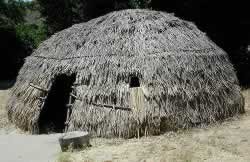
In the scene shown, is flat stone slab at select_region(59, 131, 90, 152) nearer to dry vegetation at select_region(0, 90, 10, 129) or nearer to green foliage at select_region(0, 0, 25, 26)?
dry vegetation at select_region(0, 90, 10, 129)

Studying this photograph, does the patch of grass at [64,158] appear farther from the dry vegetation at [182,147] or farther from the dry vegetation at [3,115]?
the dry vegetation at [3,115]

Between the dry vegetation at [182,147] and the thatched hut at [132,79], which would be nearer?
the dry vegetation at [182,147]

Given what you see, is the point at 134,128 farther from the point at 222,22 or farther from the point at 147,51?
the point at 222,22

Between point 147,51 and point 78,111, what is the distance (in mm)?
2474

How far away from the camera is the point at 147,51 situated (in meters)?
10.9

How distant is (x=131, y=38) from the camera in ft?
37.3

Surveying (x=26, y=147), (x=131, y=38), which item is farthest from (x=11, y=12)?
(x=26, y=147)

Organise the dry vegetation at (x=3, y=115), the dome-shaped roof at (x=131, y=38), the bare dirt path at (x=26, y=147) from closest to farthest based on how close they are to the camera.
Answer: the bare dirt path at (x=26, y=147), the dome-shaped roof at (x=131, y=38), the dry vegetation at (x=3, y=115)

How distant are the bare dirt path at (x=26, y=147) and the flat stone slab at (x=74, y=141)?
312 mm

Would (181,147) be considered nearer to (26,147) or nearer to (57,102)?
(26,147)

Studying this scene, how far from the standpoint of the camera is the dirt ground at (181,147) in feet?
28.1

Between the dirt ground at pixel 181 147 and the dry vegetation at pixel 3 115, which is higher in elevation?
the dry vegetation at pixel 3 115

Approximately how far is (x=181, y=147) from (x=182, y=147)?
0.08ft

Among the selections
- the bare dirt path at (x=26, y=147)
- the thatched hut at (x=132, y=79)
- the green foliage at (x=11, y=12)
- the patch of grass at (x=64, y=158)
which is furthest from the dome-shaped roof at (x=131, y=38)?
the green foliage at (x=11, y=12)
